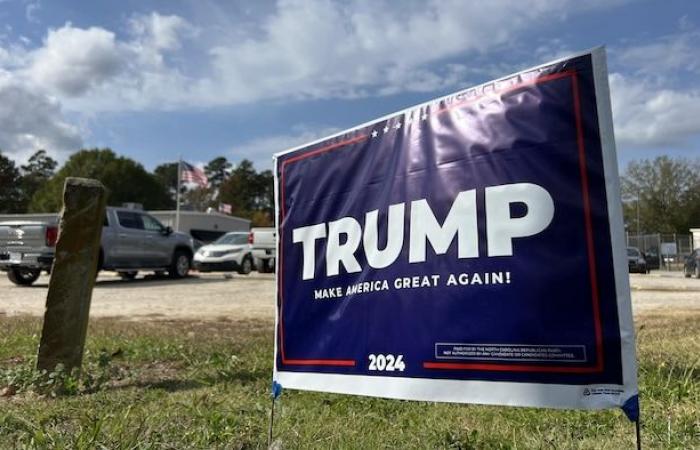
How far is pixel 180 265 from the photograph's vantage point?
744 inches

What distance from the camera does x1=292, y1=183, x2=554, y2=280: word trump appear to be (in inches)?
99.6

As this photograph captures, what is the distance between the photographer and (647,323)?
25.8ft

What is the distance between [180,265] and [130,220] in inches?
82.9

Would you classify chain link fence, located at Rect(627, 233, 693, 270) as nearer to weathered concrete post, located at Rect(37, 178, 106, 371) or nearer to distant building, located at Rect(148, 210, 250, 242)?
distant building, located at Rect(148, 210, 250, 242)

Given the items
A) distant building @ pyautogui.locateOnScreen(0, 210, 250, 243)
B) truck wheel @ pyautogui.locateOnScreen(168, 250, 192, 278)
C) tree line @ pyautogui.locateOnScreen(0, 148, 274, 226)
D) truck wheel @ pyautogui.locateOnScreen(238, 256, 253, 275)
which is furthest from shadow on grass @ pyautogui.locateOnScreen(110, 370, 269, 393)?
tree line @ pyautogui.locateOnScreen(0, 148, 274, 226)

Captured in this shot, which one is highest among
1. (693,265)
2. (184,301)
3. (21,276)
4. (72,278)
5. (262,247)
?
(262,247)

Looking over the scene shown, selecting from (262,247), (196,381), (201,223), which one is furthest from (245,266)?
(201,223)

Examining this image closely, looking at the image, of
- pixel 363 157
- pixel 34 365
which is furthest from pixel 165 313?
pixel 363 157

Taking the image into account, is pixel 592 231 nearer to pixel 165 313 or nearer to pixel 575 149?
pixel 575 149

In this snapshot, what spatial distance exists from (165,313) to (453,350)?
26.2ft

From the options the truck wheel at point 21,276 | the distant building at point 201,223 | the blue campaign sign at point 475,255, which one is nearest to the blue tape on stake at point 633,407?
the blue campaign sign at point 475,255

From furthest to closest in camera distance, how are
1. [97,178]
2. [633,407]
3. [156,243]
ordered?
[97,178] → [156,243] → [633,407]

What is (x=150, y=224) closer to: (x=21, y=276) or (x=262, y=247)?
(x=21, y=276)

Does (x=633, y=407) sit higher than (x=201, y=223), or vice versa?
(x=201, y=223)
